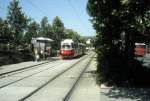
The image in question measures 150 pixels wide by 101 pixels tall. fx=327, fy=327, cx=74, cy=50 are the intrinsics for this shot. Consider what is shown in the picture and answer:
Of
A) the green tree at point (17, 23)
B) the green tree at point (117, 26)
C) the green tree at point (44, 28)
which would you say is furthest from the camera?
the green tree at point (44, 28)

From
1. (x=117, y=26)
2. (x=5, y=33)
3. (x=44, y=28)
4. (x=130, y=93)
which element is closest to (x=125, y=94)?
(x=130, y=93)

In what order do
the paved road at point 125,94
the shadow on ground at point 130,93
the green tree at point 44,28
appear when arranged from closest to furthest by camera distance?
1. the paved road at point 125,94
2. the shadow on ground at point 130,93
3. the green tree at point 44,28

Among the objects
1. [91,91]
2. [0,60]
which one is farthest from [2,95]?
[0,60]

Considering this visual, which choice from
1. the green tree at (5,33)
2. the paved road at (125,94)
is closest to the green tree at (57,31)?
the green tree at (5,33)

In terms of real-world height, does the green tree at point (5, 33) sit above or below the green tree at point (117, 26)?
above

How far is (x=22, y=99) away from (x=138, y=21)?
537 cm

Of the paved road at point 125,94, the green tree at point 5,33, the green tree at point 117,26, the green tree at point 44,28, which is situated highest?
the green tree at point 44,28

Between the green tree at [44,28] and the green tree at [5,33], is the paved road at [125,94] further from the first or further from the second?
the green tree at [44,28]

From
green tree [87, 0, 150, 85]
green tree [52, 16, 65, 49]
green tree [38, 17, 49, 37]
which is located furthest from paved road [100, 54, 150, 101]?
green tree [38, 17, 49, 37]

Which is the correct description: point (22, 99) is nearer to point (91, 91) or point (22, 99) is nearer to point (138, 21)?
point (91, 91)

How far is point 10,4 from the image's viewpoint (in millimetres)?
71438

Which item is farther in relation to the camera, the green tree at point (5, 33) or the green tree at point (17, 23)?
the green tree at point (17, 23)

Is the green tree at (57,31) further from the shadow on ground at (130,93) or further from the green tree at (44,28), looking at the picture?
the shadow on ground at (130,93)

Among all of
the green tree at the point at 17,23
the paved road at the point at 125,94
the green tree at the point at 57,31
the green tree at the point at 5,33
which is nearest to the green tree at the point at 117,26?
the paved road at the point at 125,94
